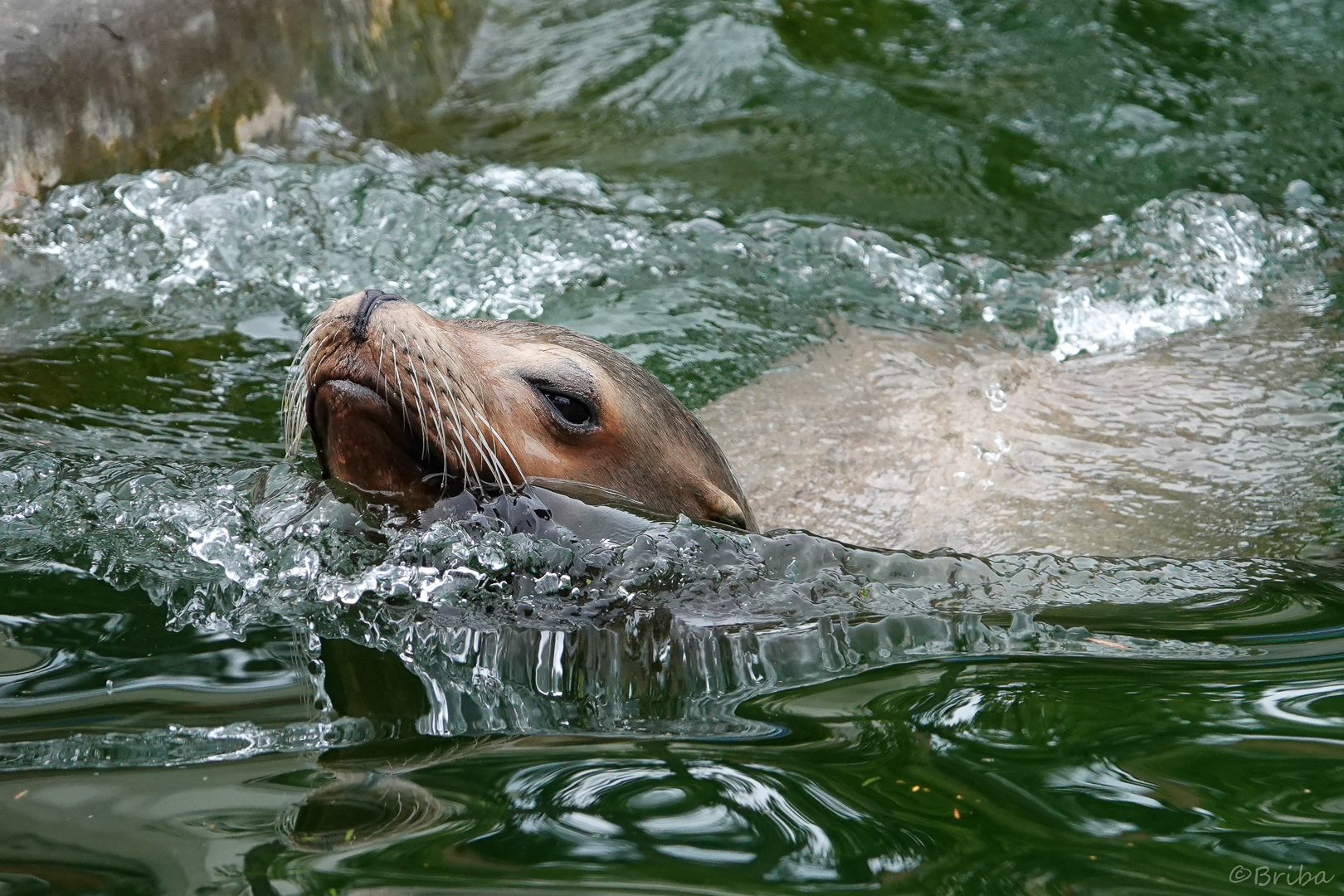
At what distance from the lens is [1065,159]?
20.1 feet

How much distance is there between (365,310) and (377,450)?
27 cm

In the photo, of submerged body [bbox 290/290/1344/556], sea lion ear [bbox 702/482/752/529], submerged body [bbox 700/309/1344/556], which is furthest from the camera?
submerged body [bbox 700/309/1344/556]

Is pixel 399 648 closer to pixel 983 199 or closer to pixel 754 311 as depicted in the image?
pixel 754 311

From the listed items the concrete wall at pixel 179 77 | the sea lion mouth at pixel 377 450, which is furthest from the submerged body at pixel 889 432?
the concrete wall at pixel 179 77

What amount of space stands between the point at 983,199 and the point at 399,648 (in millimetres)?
4101

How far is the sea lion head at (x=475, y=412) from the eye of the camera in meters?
2.68

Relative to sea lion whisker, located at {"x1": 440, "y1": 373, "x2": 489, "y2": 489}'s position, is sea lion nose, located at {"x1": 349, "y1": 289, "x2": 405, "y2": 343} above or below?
above

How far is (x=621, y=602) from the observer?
264cm

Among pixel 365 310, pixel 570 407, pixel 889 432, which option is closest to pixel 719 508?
pixel 570 407

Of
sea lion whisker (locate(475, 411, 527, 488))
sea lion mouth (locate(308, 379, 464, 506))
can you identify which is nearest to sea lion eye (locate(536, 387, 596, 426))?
sea lion whisker (locate(475, 411, 527, 488))

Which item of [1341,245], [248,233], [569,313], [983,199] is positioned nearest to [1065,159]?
[983,199]

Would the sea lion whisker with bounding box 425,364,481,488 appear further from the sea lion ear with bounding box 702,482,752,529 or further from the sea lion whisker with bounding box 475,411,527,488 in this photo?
the sea lion ear with bounding box 702,482,752,529

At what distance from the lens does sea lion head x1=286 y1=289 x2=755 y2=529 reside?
268 centimetres

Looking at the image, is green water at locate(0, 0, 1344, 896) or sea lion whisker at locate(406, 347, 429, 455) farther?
sea lion whisker at locate(406, 347, 429, 455)
